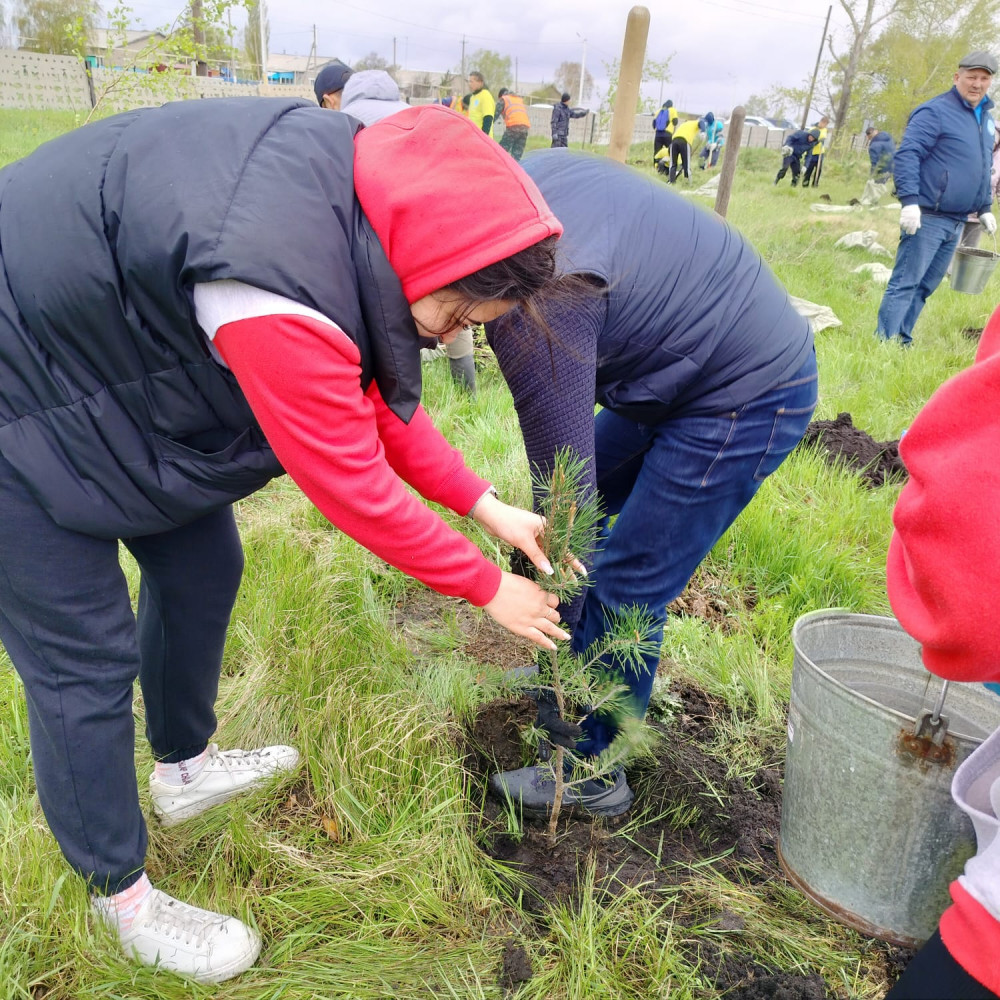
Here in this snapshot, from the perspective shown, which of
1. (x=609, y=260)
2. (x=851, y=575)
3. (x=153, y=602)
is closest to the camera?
(x=609, y=260)

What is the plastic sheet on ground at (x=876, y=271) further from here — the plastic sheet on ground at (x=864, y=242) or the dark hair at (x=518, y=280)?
the dark hair at (x=518, y=280)

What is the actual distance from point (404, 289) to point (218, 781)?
52.1 inches

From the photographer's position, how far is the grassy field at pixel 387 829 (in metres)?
1.53

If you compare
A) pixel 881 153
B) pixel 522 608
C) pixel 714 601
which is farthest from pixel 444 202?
pixel 881 153

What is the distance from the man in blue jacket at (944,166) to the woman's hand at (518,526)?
535cm

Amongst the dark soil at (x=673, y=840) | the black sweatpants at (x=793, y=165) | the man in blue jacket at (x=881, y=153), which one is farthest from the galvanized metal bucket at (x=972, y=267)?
the black sweatpants at (x=793, y=165)

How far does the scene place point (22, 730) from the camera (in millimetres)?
1960

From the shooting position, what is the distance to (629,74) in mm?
3676

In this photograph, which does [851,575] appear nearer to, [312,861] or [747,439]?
[747,439]

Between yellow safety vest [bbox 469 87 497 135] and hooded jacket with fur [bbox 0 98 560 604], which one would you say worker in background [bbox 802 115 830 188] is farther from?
hooded jacket with fur [bbox 0 98 560 604]

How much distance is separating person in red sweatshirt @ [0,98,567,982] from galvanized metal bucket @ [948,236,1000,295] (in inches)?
238

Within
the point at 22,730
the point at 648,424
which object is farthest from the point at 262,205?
the point at 22,730

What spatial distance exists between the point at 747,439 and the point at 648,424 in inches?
9.1

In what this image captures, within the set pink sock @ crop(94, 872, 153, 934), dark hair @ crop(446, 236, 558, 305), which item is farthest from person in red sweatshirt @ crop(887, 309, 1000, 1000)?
pink sock @ crop(94, 872, 153, 934)
